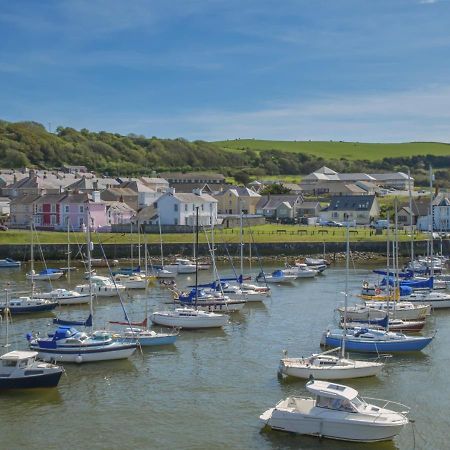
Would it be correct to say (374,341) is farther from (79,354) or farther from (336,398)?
(79,354)

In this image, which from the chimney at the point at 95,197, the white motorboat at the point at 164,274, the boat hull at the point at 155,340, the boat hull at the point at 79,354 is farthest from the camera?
the chimney at the point at 95,197

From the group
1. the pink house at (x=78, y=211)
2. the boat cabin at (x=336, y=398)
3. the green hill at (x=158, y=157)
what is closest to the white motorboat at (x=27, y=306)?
the boat cabin at (x=336, y=398)

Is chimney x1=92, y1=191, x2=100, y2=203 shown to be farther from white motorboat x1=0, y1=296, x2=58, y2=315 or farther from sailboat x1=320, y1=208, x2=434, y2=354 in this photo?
sailboat x1=320, y1=208, x2=434, y2=354

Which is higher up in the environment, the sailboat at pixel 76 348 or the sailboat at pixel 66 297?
the sailboat at pixel 66 297

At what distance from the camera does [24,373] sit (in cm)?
2662

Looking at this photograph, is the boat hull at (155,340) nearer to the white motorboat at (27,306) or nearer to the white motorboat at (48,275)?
the white motorboat at (27,306)

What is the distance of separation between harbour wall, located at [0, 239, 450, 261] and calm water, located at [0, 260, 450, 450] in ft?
107

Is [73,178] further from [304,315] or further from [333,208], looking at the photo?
[304,315]

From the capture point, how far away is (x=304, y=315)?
42438 millimetres

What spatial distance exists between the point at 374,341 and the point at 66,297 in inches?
797

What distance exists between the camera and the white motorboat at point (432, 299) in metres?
43.7

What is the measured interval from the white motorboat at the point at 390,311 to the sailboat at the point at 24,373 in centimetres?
1758

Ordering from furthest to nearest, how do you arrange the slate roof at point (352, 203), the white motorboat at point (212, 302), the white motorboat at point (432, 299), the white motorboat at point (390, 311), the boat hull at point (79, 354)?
the slate roof at point (352, 203) → the white motorboat at point (432, 299) → the white motorboat at point (212, 302) → the white motorboat at point (390, 311) → the boat hull at point (79, 354)

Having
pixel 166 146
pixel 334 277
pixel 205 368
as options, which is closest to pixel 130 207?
pixel 334 277
